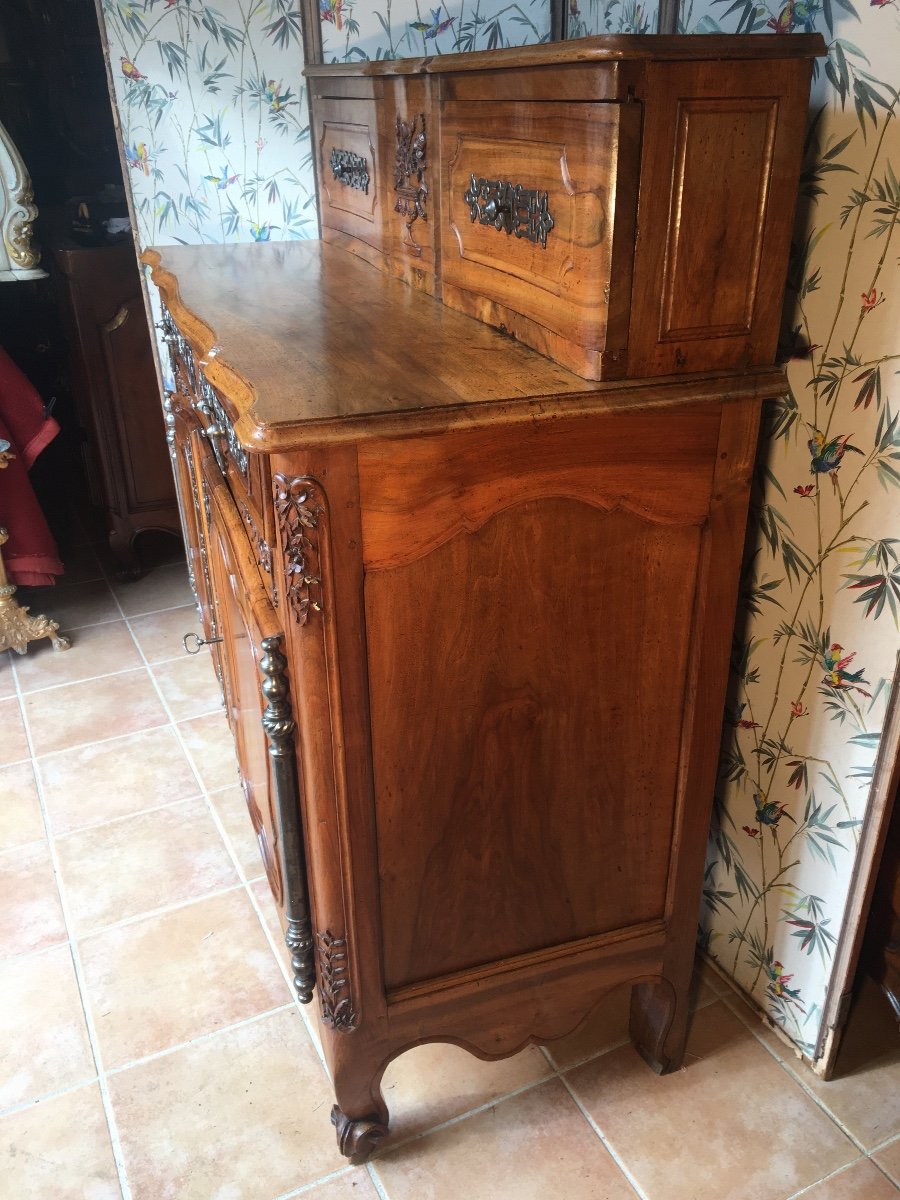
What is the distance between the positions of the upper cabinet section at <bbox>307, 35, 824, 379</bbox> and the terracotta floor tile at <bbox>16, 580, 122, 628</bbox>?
210 cm

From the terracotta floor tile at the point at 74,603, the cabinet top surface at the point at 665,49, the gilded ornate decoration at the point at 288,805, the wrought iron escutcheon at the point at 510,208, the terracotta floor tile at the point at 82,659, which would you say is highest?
the cabinet top surface at the point at 665,49

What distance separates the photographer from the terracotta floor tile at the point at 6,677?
2.59 meters

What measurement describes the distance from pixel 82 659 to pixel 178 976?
125cm

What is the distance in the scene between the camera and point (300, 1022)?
1643mm

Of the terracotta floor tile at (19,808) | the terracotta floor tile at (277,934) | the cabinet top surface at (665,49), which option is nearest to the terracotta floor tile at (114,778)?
the terracotta floor tile at (19,808)

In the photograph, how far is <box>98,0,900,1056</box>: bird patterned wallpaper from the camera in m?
1.08

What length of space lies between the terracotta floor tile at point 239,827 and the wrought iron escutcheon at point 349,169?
126 cm

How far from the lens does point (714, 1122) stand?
146cm

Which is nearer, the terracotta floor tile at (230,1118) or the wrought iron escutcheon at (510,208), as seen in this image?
the wrought iron escutcheon at (510,208)

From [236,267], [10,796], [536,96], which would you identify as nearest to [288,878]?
[536,96]

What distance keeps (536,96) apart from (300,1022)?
1.43 m

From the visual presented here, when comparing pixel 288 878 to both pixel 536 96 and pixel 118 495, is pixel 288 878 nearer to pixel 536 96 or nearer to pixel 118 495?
pixel 536 96

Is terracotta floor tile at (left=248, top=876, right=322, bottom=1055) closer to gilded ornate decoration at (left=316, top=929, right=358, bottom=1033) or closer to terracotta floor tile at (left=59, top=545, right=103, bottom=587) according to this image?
gilded ornate decoration at (left=316, top=929, right=358, bottom=1033)

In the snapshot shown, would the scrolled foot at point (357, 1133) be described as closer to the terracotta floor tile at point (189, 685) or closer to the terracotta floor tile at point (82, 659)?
the terracotta floor tile at point (189, 685)
